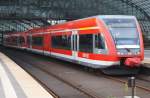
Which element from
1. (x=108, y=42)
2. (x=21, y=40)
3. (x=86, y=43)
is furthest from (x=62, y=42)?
(x=21, y=40)

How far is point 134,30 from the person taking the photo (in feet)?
69.4

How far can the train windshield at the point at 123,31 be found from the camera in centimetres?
Answer: 2066

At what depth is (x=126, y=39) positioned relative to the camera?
20719 mm

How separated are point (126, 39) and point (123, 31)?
1.64 feet

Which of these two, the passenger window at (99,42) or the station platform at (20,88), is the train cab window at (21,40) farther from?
the station platform at (20,88)

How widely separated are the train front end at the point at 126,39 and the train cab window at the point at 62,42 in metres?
6.17

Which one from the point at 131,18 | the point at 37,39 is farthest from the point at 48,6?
the point at 131,18

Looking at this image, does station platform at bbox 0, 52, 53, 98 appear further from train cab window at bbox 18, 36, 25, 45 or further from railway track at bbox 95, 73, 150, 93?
train cab window at bbox 18, 36, 25, 45

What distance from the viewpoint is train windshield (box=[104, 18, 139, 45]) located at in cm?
2066

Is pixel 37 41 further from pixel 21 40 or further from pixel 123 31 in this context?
pixel 123 31

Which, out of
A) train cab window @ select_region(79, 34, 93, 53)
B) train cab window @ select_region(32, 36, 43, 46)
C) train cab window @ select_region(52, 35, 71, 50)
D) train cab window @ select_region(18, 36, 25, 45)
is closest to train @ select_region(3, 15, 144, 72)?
train cab window @ select_region(79, 34, 93, 53)

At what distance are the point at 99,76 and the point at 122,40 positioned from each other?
2240mm

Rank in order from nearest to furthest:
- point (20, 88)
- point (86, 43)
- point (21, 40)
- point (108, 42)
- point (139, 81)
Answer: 1. point (20, 88)
2. point (139, 81)
3. point (108, 42)
4. point (86, 43)
5. point (21, 40)

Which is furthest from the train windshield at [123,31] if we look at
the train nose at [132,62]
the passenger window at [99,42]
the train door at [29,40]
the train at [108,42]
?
the train door at [29,40]
